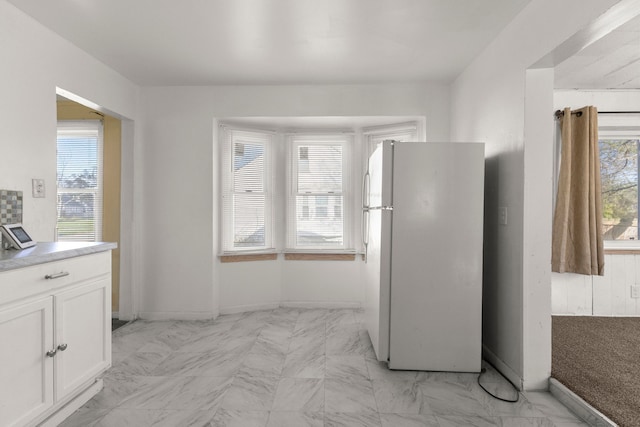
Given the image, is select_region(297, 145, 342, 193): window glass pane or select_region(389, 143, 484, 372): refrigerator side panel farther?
select_region(297, 145, 342, 193): window glass pane

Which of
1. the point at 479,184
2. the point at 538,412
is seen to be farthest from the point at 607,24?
the point at 538,412

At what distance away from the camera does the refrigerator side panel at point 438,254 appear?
8.25 feet

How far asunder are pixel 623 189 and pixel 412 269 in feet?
9.97

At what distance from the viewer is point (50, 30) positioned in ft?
8.50

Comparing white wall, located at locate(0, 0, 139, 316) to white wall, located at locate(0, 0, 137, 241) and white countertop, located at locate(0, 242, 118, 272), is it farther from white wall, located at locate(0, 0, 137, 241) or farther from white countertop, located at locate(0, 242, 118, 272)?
white countertop, located at locate(0, 242, 118, 272)

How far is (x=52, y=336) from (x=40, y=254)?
0.42m

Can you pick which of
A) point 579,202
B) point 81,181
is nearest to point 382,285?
point 579,202

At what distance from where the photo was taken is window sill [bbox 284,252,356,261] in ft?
13.8

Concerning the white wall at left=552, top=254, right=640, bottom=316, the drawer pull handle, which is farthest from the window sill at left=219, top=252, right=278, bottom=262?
the white wall at left=552, top=254, right=640, bottom=316

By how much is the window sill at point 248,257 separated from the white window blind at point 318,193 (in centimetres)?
26

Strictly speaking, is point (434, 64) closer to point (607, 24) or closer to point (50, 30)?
point (607, 24)

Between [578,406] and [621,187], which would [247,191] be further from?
[621,187]

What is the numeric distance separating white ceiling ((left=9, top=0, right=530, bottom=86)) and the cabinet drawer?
65.3 inches

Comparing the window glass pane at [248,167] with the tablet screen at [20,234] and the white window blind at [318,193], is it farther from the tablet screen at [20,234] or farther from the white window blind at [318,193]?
the tablet screen at [20,234]
